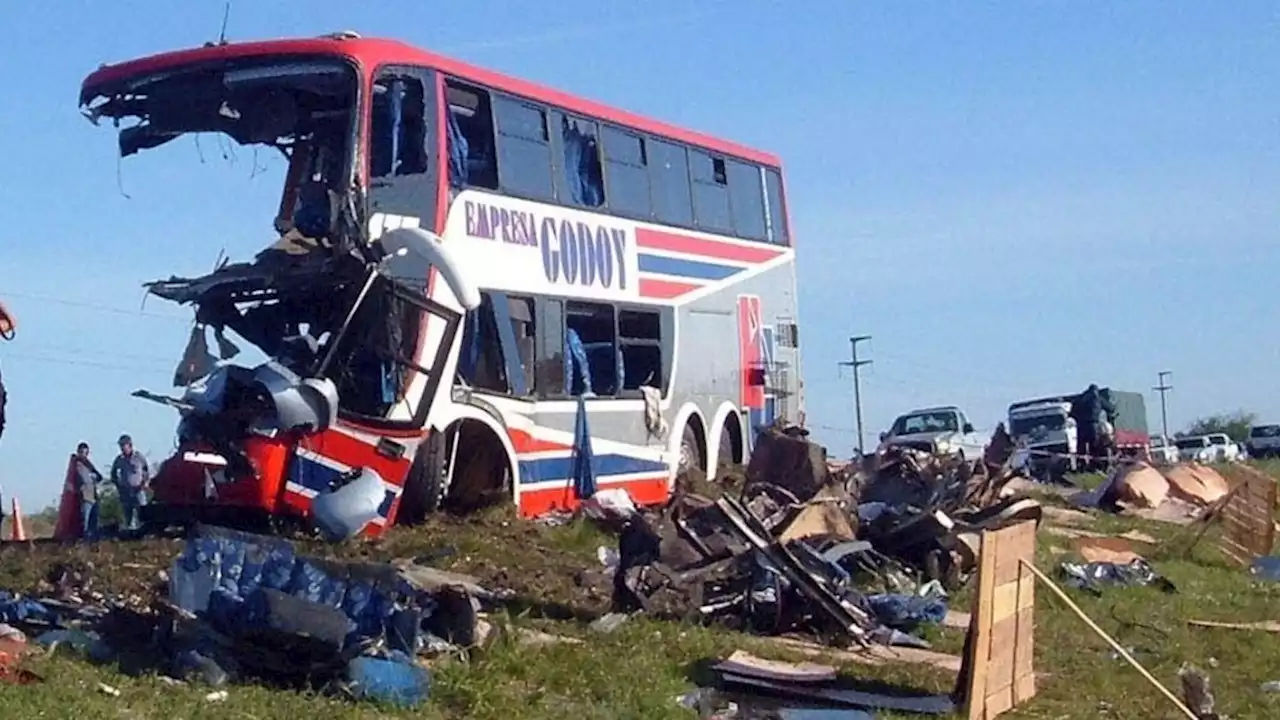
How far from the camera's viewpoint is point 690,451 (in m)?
21.8

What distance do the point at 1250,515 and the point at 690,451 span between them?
6.10 m

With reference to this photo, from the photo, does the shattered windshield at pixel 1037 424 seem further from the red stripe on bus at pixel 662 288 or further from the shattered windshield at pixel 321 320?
the shattered windshield at pixel 321 320

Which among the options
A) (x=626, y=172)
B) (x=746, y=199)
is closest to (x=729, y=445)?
(x=746, y=199)

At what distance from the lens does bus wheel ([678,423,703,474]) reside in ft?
70.0

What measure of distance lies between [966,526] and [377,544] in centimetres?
482

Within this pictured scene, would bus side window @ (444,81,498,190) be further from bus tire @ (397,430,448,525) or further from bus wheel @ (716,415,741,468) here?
bus wheel @ (716,415,741,468)

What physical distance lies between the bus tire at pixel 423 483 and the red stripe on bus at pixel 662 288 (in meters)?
4.59

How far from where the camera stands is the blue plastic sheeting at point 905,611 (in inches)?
522

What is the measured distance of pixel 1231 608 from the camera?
16.1 m

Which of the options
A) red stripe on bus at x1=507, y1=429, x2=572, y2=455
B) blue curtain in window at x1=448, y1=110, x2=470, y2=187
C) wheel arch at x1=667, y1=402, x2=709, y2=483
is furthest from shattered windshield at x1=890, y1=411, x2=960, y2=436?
blue curtain in window at x1=448, y1=110, x2=470, y2=187

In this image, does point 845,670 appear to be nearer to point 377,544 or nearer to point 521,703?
point 521,703

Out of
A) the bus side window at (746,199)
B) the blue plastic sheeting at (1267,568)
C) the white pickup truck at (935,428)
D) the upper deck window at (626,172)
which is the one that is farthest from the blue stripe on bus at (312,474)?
the white pickup truck at (935,428)

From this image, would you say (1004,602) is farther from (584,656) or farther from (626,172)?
(626,172)

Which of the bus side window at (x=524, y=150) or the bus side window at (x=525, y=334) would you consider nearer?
the bus side window at (x=524, y=150)
